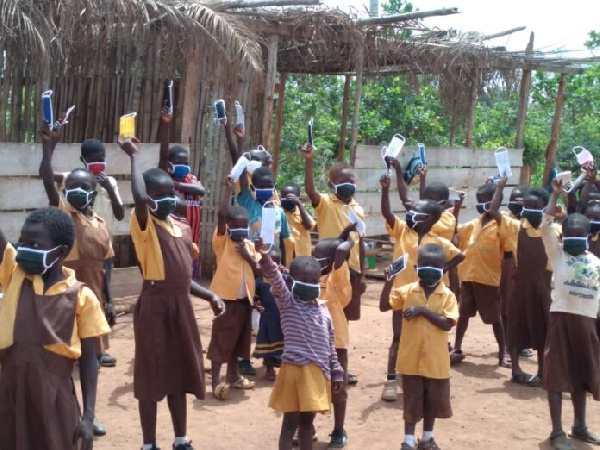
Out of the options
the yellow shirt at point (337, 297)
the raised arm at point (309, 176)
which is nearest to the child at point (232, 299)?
the raised arm at point (309, 176)

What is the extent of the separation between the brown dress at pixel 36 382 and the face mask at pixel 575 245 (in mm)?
3300

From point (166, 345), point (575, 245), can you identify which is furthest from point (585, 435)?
point (166, 345)

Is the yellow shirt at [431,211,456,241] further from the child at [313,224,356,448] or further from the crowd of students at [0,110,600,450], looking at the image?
the child at [313,224,356,448]

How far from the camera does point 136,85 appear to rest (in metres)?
9.22

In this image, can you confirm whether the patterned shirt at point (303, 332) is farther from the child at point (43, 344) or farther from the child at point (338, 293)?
the child at point (43, 344)

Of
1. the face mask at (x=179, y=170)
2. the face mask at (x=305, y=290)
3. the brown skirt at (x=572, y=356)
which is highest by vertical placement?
the face mask at (x=179, y=170)

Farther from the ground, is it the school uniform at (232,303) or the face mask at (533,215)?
the face mask at (533,215)

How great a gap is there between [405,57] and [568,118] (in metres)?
10.6

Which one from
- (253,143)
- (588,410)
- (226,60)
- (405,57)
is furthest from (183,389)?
(405,57)

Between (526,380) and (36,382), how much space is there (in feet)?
14.9

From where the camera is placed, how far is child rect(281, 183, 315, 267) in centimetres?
696

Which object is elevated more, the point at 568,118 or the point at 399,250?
the point at 568,118

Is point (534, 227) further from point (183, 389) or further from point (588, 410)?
point (183, 389)

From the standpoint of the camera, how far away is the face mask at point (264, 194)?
6.47 meters
